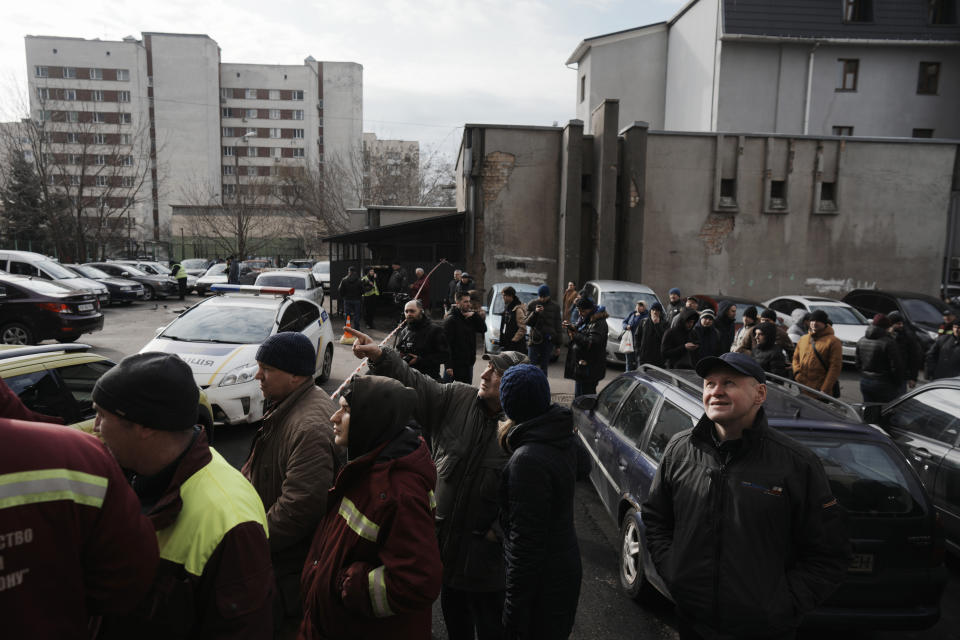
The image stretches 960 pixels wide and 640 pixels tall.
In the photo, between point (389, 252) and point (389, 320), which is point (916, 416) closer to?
point (389, 320)

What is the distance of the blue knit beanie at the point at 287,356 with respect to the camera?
294cm

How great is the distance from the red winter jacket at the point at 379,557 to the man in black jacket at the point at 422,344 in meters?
4.37

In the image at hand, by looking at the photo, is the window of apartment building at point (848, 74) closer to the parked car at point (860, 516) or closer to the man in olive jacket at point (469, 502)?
the parked car at point (860, 516)

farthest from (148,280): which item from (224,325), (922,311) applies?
(922,311)

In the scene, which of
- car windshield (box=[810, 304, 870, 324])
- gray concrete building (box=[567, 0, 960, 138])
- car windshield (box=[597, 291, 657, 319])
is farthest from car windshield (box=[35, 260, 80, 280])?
gray concrete building (box=[567, 0, 960, 138])

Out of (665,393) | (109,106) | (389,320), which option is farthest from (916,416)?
(109,106)

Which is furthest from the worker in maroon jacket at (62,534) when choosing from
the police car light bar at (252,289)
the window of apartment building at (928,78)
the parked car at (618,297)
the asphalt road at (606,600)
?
the window of apartment building at (928,78)

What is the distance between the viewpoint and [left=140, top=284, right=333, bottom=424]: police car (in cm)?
704

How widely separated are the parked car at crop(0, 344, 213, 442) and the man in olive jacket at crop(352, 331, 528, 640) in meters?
3.11

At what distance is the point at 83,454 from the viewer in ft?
4.23

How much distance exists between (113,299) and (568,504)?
915 inches

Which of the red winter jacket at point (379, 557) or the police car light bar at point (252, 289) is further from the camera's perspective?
the police car light bar at point (252, 289)

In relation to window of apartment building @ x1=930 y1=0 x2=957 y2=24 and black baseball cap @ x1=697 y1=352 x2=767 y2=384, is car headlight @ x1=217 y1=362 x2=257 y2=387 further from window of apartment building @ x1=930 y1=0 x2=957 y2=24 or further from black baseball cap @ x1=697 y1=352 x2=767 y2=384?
window of apartment building @ x1=930 y1=0 x2=957 y2=24

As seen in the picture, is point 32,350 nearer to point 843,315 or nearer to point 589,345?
point 589,345
